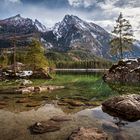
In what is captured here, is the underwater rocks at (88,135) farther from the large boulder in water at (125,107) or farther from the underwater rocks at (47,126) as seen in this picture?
the large boulder in water at (125,107)

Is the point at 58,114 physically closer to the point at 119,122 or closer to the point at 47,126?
the point at 47,126

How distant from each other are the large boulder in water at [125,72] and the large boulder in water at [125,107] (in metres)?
21.8

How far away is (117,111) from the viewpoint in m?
18.2

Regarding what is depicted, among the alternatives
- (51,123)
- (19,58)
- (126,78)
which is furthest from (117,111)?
(19,58)

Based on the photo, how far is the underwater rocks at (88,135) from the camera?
1192 cm

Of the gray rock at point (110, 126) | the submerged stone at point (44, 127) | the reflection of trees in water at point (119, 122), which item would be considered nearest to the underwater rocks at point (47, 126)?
the submerged stone at point (44, 127)

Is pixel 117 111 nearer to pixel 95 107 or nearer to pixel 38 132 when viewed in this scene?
pixel 95 107

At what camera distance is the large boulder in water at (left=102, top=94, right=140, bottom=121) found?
56.3ft

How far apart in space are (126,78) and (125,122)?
87.2 feet

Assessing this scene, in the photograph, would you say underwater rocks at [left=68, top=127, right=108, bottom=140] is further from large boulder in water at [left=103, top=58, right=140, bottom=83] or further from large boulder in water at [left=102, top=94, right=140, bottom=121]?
large boulder in water at [left=103, top=58, right=140, bottom=83]

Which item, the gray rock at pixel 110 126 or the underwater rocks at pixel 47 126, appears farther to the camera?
the gray rock at pixel 110 126

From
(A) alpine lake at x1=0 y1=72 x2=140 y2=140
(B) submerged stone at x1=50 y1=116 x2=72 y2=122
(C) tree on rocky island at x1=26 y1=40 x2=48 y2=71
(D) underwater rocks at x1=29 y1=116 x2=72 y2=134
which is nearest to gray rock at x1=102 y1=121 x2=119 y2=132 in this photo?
(A) alpine lake at x1=0 y1=72 x2=140 y2=140

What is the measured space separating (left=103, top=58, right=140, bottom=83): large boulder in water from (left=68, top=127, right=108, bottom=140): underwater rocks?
28.6 m

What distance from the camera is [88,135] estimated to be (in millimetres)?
12172
